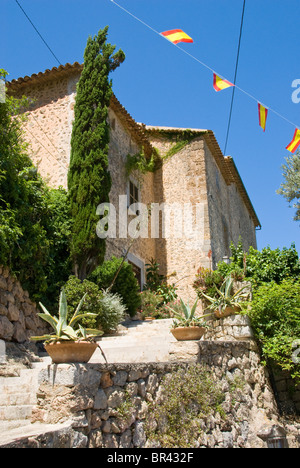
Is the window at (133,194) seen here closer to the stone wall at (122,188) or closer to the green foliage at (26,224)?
the stone wall at (122,188)

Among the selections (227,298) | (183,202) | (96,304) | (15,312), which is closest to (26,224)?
(15,312)

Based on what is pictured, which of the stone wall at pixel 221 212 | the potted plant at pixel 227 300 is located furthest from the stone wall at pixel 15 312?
the stone wall at pixel 221 212

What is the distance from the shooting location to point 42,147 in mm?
10609

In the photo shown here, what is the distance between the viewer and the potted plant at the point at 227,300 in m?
6.61

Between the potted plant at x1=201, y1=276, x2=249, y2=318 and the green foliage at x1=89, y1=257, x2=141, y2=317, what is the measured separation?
8.85 ft

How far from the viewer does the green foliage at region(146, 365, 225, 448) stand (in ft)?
12.8

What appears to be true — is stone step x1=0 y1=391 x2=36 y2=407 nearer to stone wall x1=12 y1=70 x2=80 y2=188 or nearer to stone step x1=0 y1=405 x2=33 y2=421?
stone step x1=0 y1=405 x2=33 y2=421

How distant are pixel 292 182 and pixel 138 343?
8.43 m

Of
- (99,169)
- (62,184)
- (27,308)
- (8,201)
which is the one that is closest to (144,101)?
(99,169)

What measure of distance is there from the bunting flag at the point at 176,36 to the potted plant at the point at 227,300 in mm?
4101

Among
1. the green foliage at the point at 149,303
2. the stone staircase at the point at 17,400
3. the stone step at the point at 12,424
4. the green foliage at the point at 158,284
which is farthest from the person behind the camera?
the green foliage at the point at 158,284

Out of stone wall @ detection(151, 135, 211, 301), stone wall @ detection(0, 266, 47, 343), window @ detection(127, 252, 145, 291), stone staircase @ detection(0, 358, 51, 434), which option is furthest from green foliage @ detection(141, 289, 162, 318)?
stone staircase @ detection(0, 358, 51, 434)

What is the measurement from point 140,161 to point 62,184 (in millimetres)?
3476

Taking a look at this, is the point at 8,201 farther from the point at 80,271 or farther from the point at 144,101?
the point at 144,101
